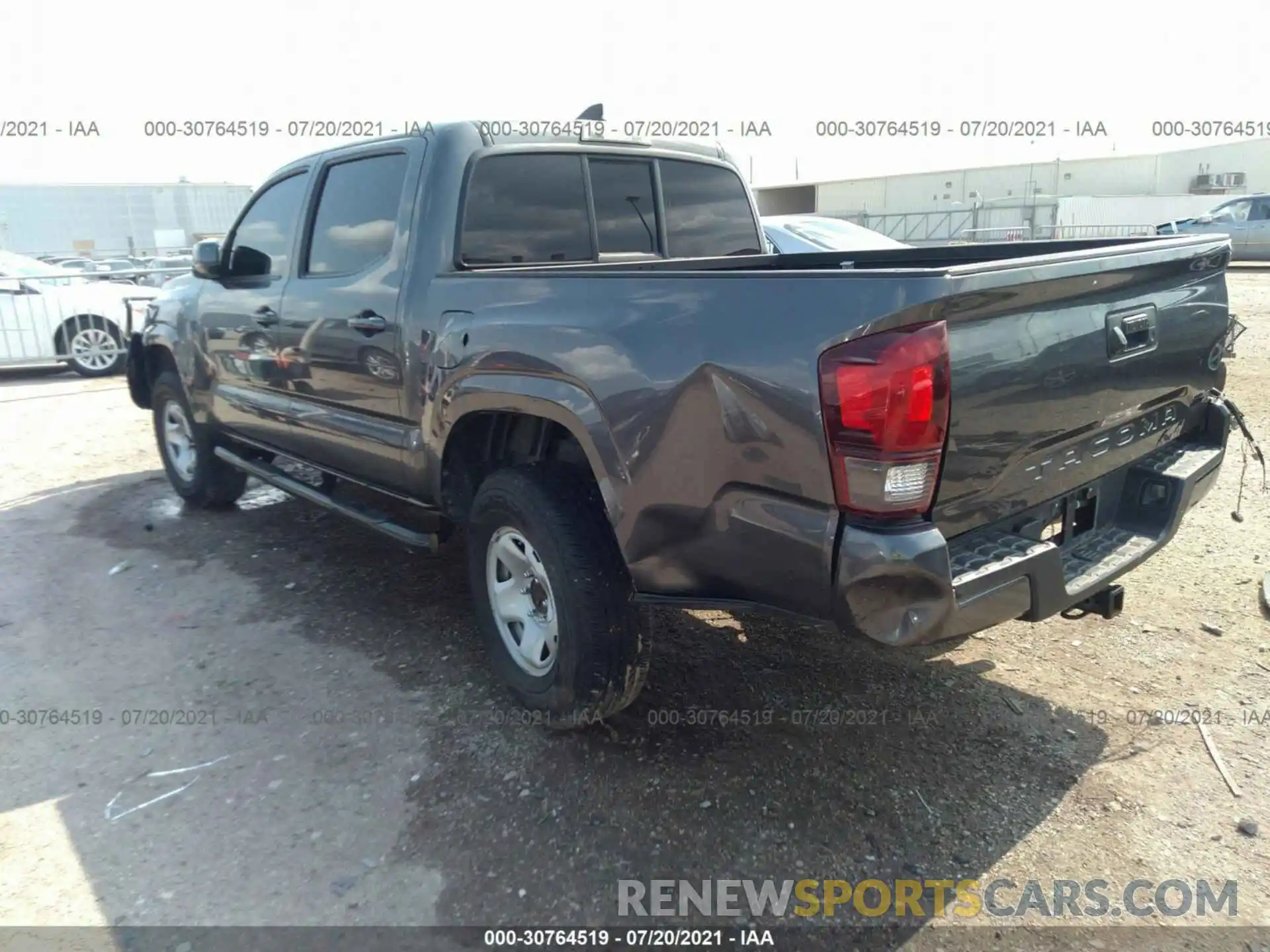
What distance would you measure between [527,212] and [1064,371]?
2168 mm

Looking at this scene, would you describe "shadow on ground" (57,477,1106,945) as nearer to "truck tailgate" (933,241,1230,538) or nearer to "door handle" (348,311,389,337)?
"truck tailgate" (933,241,1230,538)

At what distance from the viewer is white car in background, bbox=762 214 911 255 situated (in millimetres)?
9531

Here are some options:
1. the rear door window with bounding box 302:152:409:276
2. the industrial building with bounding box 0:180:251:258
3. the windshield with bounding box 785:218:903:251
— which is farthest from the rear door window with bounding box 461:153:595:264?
the industrial building with bounding box 0:180:251:258

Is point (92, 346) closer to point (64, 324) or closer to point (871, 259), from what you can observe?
point (64, 324)

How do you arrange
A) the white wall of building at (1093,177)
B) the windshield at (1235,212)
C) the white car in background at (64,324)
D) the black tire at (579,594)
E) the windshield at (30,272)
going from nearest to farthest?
1. the black tire at (579,594)
2. the white car in background at (64,324)
3. the windshield at (30,272)
4. the windshield at (1235,212)
5. the white wall of building at (1093,177)

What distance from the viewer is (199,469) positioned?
576 centimetres

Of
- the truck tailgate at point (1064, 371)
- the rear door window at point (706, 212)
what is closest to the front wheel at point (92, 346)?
the rear door window at point (706, 212)

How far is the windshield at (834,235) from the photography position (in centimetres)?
988

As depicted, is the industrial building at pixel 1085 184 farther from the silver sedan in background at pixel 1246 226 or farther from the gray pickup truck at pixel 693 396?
the gray pickup truck at pixel 693 396

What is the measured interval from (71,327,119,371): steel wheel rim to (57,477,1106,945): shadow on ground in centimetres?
893

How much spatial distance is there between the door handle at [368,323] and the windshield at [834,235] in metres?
6.82

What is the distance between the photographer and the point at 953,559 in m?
2.28

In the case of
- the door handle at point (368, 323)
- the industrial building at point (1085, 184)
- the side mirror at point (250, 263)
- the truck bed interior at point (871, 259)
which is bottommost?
the door handle at point (368, 323)

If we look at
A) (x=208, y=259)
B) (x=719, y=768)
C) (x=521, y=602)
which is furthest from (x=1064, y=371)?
(x=208, y=259)
